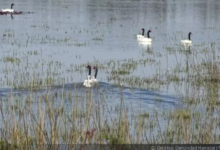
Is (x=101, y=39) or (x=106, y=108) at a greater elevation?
(x=101, y=39)

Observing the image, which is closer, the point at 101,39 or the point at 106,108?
the point at 106,108

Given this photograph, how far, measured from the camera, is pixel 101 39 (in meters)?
34.4

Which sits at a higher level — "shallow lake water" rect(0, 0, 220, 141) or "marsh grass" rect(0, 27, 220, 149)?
"shallow lake water" rect(0, 0, 220, 141)

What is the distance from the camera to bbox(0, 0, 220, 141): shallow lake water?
19.5 m

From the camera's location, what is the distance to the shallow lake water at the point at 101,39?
19469 millimetres

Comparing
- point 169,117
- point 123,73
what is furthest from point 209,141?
point 123,73

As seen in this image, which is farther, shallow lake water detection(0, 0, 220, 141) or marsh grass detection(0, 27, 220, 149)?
shallow lake water detection(0, 0, 220, 141)

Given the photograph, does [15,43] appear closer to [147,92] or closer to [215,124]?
[147,92]

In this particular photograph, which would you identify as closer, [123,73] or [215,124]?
[215,124]

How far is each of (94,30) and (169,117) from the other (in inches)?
988

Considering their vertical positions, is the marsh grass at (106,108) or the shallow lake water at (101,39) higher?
the shallow lake water at (101,39)

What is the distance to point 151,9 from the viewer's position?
61.2m

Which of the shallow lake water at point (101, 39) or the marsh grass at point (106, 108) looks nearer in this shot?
the marsh grass at point (106, 108)

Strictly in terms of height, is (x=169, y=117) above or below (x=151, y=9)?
below
